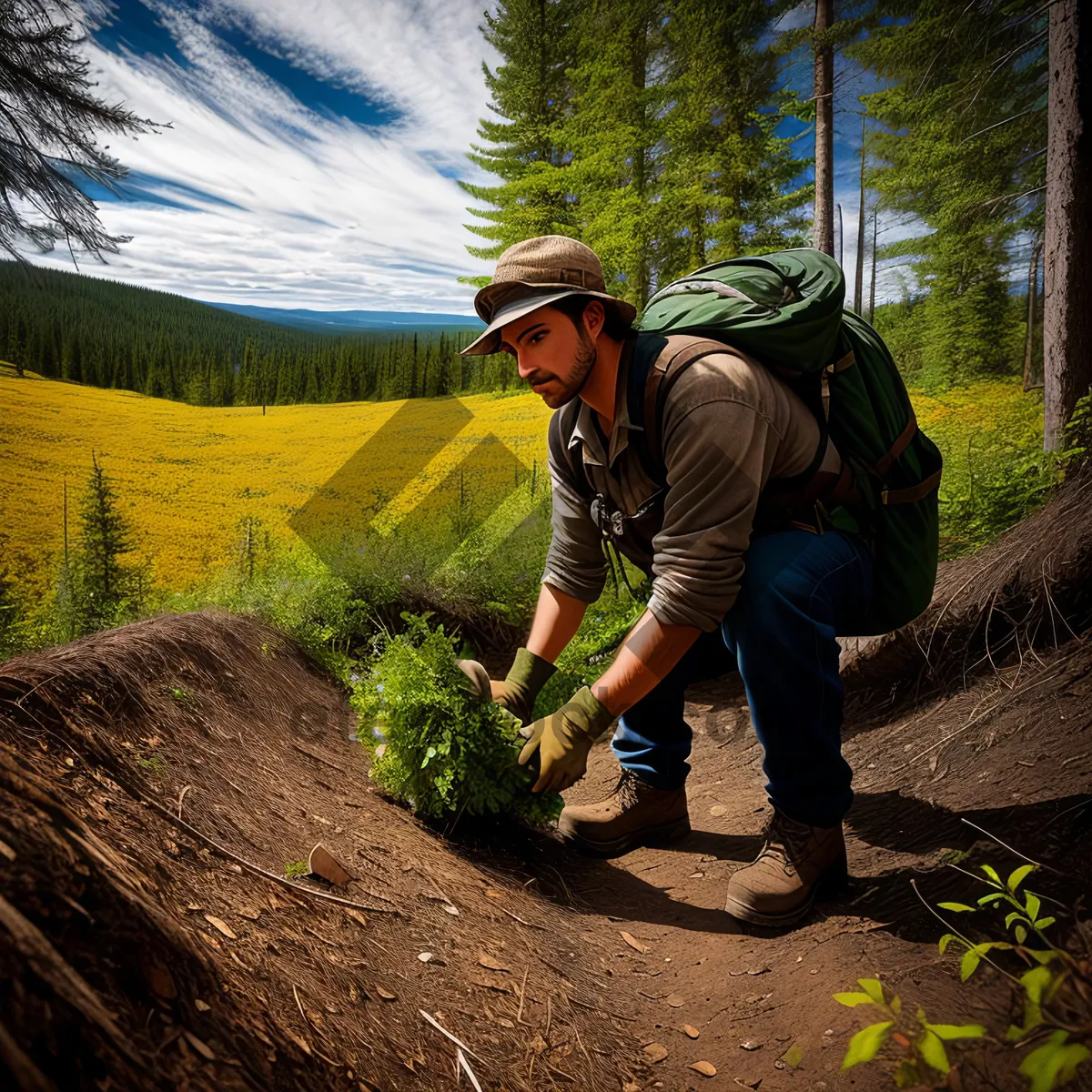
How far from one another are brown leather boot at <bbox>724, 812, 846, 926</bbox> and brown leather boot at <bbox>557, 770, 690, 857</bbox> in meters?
0.50

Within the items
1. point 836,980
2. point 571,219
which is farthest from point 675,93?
point 836,980

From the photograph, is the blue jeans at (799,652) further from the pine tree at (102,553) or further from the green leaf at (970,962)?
the pine tree at (102,553)

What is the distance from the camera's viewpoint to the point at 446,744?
2.05 m

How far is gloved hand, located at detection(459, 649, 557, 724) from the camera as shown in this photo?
90.1 inches

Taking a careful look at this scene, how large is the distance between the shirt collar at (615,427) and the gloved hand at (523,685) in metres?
0.73

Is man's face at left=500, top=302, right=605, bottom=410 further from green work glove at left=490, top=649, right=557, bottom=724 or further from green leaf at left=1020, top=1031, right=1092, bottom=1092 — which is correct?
green leaf at left=1020, top=1031, right=1092, bottom=1092

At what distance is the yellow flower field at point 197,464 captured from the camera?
480 cm

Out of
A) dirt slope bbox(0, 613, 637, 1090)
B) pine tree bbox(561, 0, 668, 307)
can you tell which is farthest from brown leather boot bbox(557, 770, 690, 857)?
pine tree bbox(561, 0, 668, 307)

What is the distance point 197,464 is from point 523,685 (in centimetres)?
484

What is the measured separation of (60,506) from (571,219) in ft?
21.6

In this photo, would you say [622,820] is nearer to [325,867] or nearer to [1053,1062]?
[325,867]

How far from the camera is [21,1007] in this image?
682mm

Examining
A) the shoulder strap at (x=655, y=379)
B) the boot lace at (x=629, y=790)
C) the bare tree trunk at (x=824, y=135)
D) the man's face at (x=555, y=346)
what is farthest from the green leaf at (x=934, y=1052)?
the bare tree trunk at (x=824, y=135)

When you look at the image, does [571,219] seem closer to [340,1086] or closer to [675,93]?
[675,93]
